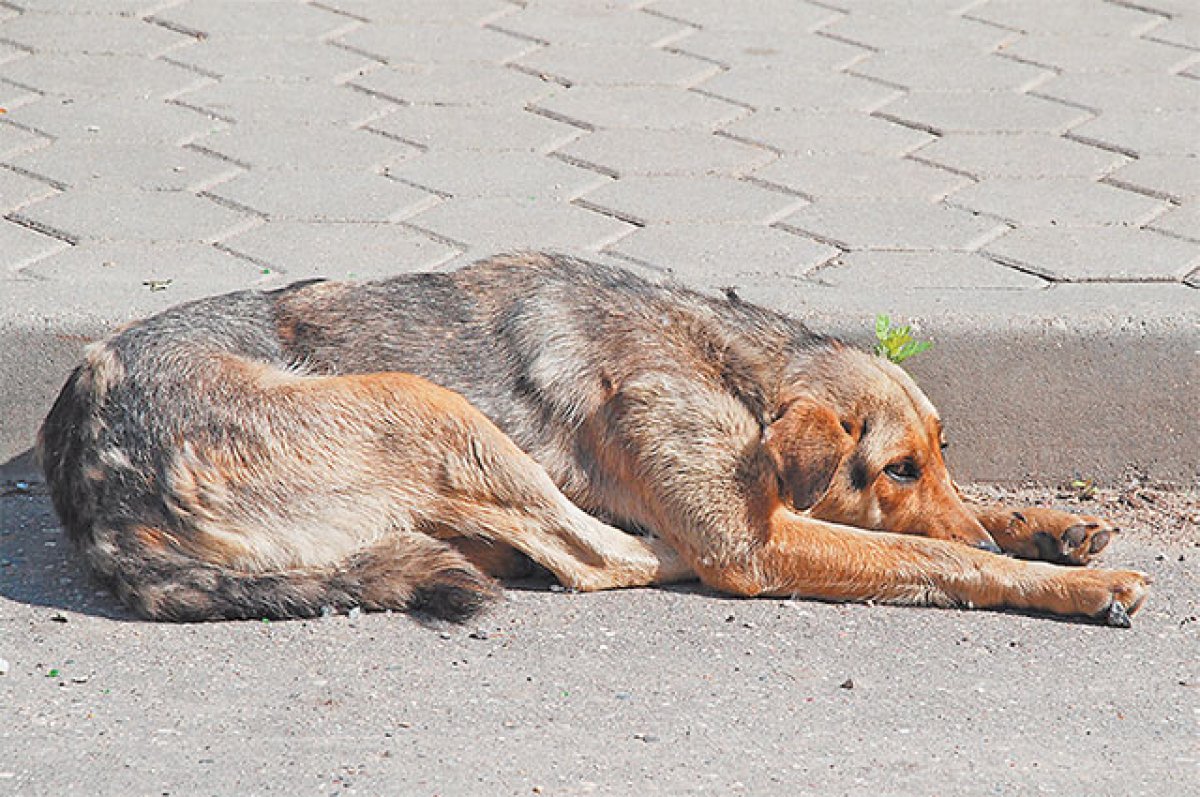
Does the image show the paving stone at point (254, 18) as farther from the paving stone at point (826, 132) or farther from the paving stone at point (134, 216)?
the paving stone at point (826, 132)

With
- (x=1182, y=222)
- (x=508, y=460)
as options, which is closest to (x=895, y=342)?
(x=508, y=460)

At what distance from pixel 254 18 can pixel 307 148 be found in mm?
1624

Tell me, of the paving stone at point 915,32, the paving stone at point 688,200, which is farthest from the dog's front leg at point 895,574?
the paving stone at point 915,32

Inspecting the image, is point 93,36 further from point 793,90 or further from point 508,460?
point 508,460

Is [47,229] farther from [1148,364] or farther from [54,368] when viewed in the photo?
[1148,364]

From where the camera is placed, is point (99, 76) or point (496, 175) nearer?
point (496, 175)

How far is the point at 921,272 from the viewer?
6.54m

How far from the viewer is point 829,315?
20.1ft

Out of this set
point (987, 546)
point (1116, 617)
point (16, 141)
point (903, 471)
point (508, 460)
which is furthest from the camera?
point (16, 141)

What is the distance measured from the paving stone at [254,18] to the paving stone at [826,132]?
214 centimetres

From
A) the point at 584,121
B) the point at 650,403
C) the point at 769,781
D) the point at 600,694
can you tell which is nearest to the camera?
the point at 769,781

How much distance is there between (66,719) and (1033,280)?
11.6 feet

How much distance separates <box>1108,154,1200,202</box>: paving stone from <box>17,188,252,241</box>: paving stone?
332cm

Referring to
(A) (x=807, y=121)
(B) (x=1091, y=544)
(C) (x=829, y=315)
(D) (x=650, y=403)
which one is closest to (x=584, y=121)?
(A) (x=807, y=121)
